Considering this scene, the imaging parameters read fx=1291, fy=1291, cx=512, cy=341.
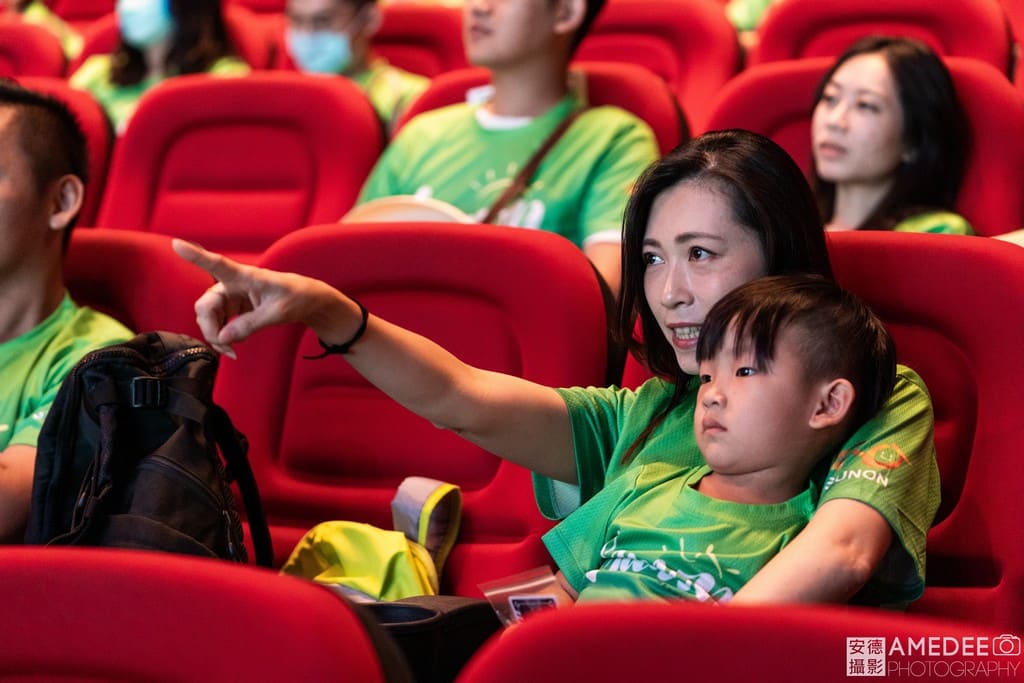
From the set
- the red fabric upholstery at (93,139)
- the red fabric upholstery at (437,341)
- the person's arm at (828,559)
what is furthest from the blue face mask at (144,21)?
the person's arm at (828,559)

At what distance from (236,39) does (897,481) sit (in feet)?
8.33

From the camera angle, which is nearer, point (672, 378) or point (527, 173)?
point (672, 378)

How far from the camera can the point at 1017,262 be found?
1251mm

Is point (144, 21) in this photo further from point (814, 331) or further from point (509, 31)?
point (814, 331)

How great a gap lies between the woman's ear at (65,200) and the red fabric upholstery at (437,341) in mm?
299

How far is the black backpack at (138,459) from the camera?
48.3 inches

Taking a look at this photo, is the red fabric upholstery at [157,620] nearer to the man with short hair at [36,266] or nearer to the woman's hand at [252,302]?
the woman's hand at [252,302]

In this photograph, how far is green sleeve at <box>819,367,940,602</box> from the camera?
1.03 meters

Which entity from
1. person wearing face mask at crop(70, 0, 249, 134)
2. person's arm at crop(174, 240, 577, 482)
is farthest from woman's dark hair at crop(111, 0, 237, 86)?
person's arm at crop(174, 240, 577, 482)

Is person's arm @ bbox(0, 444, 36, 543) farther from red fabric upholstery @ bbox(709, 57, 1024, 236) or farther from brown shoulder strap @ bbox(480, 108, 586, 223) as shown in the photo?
red fabric upholstery @ bbox(709, 57, 1024, 236)

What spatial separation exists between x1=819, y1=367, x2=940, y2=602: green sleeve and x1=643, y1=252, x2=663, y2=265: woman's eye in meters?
0.25

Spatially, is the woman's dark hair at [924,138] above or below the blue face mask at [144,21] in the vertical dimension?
below

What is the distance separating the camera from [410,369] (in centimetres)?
120

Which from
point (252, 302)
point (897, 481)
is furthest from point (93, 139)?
point (897, 481)
